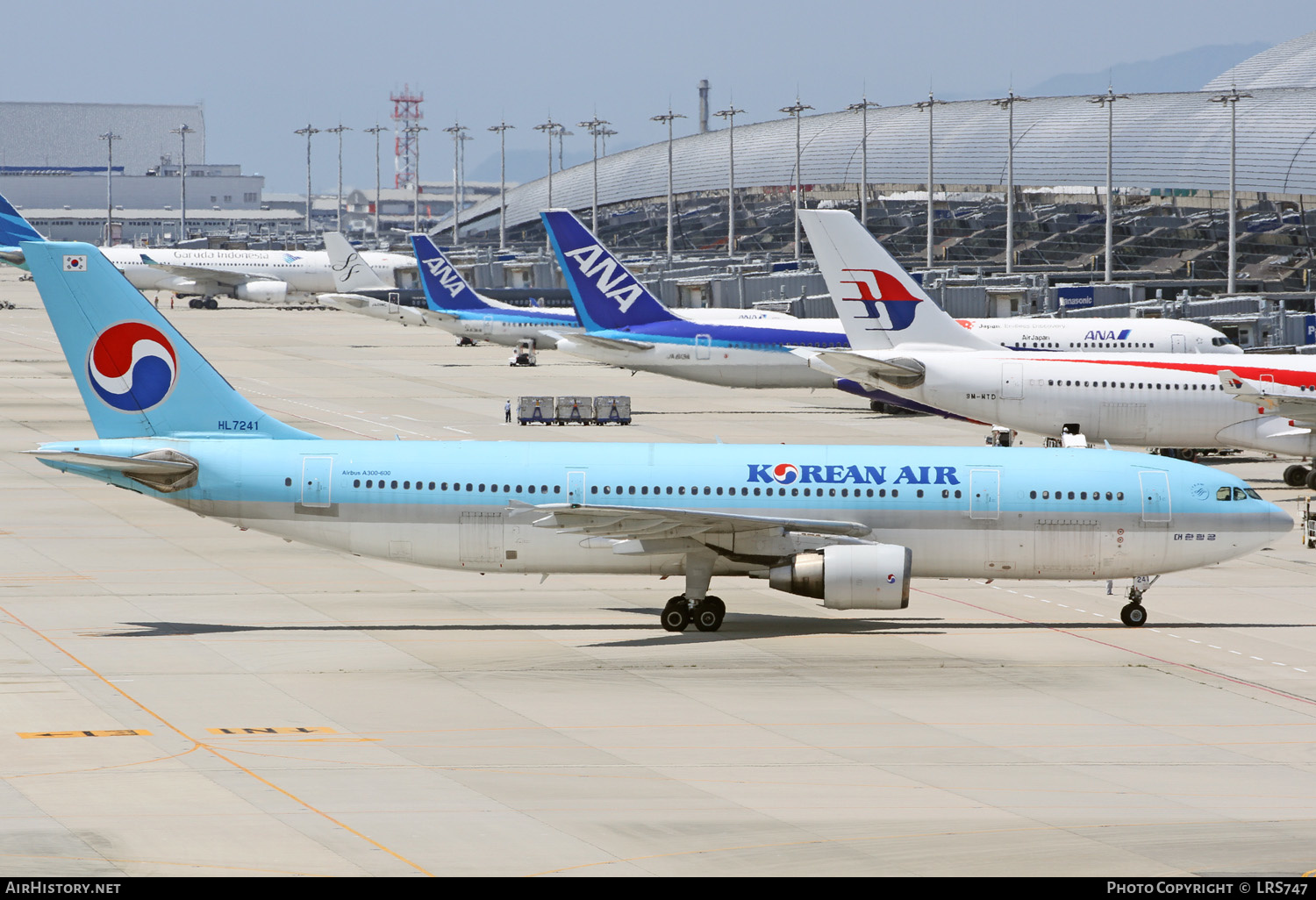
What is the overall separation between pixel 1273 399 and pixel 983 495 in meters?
23.5

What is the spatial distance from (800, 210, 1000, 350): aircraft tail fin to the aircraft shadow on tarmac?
86.7 ft

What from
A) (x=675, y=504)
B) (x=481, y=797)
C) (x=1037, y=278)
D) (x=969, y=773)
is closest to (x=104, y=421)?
(x=675, y=504)

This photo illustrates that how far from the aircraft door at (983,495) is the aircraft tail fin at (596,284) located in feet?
135

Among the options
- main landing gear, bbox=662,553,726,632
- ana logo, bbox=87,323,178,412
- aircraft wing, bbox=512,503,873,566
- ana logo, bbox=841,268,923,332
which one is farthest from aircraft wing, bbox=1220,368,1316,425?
ana logo, bbox=87,323,178,412

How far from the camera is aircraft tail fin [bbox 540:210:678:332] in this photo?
2980 inches

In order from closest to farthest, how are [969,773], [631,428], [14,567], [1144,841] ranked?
[1144,841], [969,773], [14,567], [631,428]

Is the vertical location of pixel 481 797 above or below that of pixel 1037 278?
below

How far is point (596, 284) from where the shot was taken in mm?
78125

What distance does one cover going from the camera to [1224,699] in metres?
30.8

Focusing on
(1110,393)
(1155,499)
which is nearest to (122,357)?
(1155,499)

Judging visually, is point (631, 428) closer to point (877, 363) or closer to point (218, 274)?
point (877, 363)

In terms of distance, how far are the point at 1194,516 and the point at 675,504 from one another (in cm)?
1088

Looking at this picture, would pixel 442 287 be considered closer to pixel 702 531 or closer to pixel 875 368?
pixel 875 368

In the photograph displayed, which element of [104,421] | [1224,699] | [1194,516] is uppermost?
[104,421]
